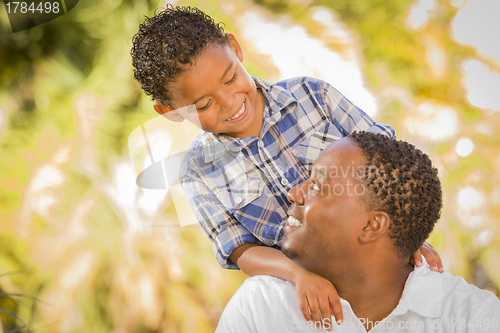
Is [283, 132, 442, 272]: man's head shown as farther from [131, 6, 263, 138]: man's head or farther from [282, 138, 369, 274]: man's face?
[131, 6, 263, 138]: man's head

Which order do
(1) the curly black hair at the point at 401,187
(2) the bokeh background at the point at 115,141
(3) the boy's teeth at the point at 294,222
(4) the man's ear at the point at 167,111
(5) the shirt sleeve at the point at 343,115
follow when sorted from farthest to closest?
(2) the bokeh background at the point at 115,141 < (5) the shirt sleeve at the point at 343,115 < (4) the man's ear at the point at 167,111 < (3) the boy's teeth at the point at 294,222 < (1) the curly black hair at the point at 401,187

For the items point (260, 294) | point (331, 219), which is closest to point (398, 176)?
point (331, 219)

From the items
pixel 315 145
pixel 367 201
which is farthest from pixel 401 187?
pixel 315 145

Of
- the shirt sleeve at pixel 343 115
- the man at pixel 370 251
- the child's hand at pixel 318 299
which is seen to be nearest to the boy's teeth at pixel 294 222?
→ the man at pixel 370 251

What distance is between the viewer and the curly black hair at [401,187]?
2.71 feet

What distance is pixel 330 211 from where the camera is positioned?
860 mm

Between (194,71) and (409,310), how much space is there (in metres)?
0.74

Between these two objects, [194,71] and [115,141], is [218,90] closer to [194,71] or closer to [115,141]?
[194,71]

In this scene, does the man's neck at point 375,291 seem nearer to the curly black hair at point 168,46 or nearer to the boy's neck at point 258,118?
the boy's neck at point 258,118

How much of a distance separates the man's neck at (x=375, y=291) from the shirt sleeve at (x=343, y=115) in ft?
1.44

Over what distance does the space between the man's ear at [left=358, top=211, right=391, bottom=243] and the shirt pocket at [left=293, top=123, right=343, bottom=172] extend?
1.13 ft

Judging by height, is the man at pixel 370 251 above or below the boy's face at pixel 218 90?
below

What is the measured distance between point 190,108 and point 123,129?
0.82 m

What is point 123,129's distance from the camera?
171 centimetres
